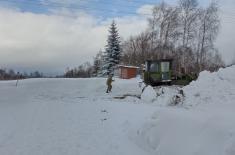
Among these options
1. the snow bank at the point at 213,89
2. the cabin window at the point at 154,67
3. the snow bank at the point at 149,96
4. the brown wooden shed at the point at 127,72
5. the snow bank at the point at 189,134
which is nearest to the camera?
the snow bank at the point at 189,134

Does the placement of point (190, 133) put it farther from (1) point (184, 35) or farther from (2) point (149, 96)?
(1) point (184, 35)

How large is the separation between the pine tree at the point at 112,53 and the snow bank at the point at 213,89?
4119cm

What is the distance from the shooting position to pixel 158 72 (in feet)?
A: 105

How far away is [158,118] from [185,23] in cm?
4153

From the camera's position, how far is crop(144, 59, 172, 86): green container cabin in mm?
31609

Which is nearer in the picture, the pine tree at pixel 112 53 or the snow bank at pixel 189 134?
the snow bank at pixel 189 134

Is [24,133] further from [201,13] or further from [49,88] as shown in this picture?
[201,13]

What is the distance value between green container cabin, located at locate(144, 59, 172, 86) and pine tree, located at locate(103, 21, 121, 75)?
26.9 metres

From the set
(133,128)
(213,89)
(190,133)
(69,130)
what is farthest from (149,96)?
(190,133)

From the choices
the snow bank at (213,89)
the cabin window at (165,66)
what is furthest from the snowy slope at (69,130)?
the cabin window at (165,66)

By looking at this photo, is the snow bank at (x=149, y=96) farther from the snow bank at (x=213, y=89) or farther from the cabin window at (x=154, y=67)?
the cabin window at (x=154, y=67)

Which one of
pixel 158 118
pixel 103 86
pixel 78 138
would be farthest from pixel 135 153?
pixel 103 86

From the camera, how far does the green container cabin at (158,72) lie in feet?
104

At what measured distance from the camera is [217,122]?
630 centimetres
